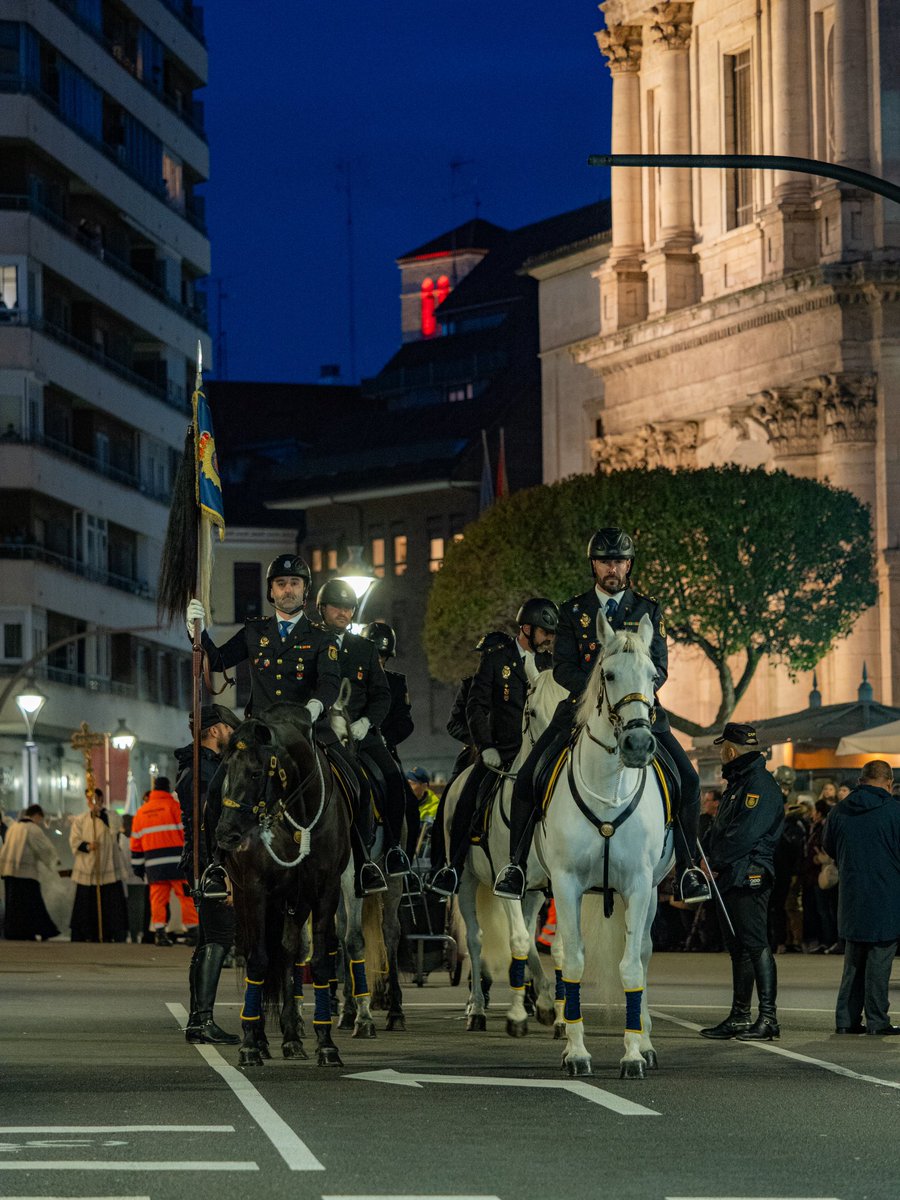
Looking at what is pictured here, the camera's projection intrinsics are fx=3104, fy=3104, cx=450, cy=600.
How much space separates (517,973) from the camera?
21391 mm

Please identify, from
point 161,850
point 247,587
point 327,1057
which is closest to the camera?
point 327,1057

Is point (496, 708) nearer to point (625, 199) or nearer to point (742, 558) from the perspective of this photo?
point (742, 558)

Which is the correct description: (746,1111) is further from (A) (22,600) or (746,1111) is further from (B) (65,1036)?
(A) (22,600)

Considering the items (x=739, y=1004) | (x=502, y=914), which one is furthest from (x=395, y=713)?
(x=739, y=1004)

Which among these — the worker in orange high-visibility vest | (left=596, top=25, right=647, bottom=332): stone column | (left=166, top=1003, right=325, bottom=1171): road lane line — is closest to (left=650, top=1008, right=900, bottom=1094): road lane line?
(left=166, top=1003, right=325, bottom=1171): road lane line

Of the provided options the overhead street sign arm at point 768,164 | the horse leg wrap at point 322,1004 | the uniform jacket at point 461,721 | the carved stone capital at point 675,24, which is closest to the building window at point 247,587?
the carved stone capital at point 675,24

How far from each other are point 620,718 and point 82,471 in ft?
219

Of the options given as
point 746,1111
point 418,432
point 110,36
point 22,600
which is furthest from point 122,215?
point 746,1111

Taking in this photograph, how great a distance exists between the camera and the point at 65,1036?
20906 mm

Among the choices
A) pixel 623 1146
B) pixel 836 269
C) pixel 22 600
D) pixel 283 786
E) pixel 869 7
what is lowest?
pixel 623 1146

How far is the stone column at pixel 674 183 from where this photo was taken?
80.4m

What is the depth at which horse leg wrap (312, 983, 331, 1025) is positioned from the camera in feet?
59.9

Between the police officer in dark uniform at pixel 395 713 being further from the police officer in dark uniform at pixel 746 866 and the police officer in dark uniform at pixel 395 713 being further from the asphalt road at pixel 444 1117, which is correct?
the police officer in dark uniform at pixel 746 866

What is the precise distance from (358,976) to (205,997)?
3.56 ft
